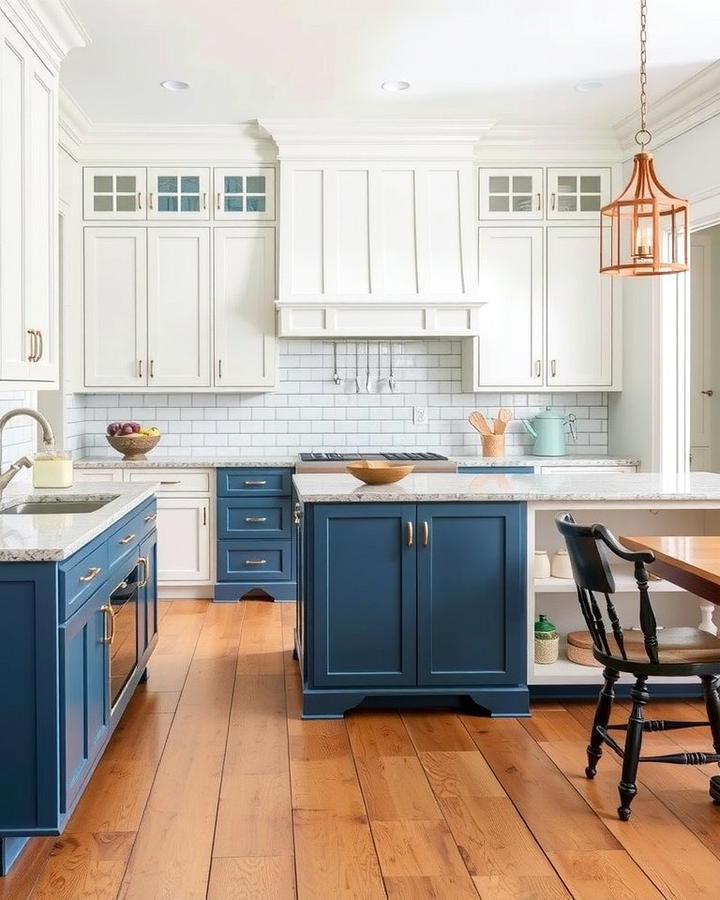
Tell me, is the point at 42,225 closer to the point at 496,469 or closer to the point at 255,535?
the point at 255,535

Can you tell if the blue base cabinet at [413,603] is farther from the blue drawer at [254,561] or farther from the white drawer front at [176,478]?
the white drawer front at [176,478]

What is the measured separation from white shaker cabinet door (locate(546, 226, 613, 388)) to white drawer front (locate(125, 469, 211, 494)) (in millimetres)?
2281

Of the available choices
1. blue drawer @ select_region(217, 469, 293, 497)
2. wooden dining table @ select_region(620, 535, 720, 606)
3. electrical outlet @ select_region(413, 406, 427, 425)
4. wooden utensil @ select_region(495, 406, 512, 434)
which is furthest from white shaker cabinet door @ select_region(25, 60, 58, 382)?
wooden utensil @ select_region(495, 406, 512, 434)

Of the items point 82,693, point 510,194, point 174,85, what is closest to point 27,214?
point 82,693

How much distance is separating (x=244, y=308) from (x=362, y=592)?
2.88 m

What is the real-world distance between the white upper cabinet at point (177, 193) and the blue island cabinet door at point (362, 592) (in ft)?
10.1

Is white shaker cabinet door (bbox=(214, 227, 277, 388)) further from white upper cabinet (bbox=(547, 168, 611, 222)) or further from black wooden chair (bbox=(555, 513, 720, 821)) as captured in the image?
black wooden chair (bbox=(555, 513, 720, 821))

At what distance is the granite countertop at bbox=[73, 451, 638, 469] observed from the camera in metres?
5.66

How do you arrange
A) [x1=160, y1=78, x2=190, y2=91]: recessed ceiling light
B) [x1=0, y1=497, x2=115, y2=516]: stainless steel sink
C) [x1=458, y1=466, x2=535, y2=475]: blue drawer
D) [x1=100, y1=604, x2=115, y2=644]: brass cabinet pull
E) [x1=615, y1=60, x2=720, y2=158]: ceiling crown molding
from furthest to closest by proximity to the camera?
[x1=458, y1=466, x2=535, y2=475]: blue drawer → [x1=160, y1=78, x2=190, y2=91]: recessed ceiling light → [x1=615, y1=60, x2=720, y2=158]: ceiling crown molding → [x1=0, y1=497, x2=115, y2=516]: stainless steel sink → [x1=100, y1=604, x2=115, y2=644]: brass cabinet pull

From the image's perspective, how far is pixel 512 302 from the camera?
19.8 ft

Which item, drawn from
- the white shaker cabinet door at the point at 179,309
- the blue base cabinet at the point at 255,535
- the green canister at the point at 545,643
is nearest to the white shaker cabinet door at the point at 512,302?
the blue base cabinet at the point at 255,535

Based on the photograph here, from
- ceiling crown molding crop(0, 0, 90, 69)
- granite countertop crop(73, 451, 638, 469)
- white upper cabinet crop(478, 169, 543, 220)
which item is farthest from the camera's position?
white upper cabinet crop(478, 169, 543, 220)

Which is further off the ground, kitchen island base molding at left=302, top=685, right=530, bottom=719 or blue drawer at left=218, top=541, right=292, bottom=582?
blue drawer at left=218, top=541, right=292, bottom=582

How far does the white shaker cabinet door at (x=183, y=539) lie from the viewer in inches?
225
